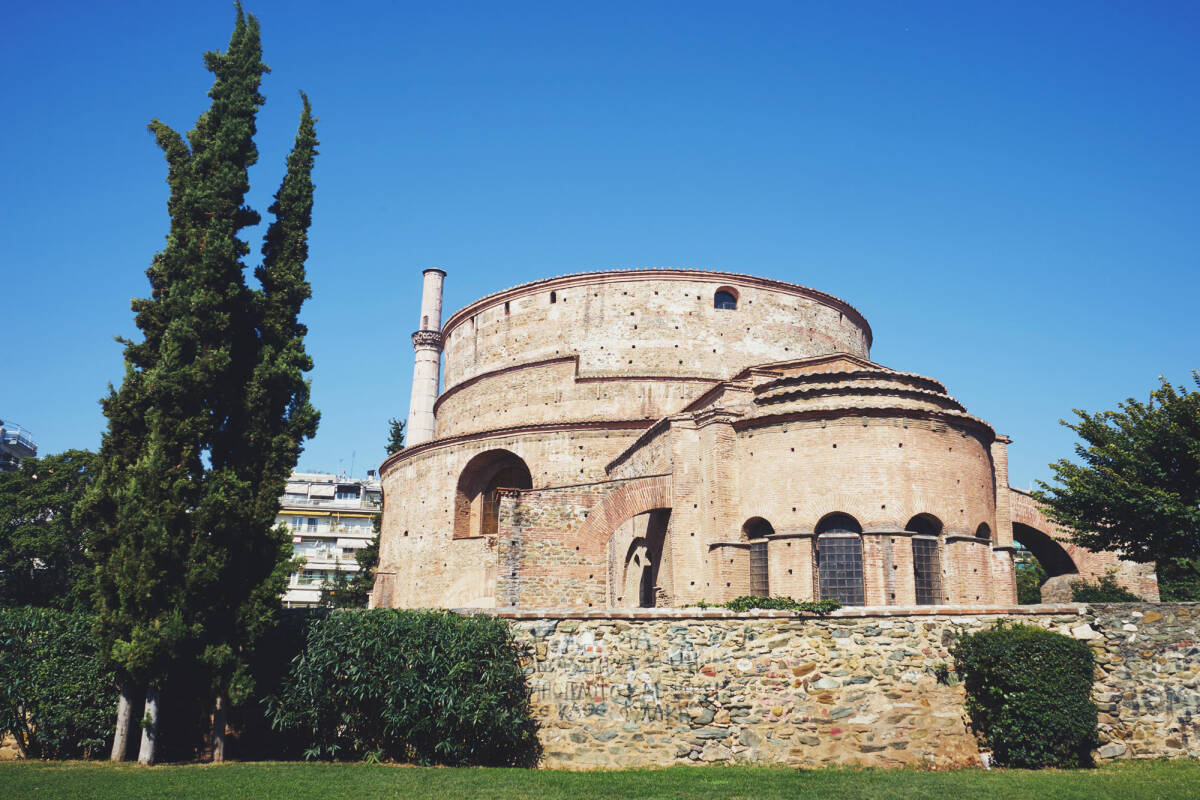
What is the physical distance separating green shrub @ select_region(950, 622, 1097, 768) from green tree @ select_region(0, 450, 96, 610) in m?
27.0

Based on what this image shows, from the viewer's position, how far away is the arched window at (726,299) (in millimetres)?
27688

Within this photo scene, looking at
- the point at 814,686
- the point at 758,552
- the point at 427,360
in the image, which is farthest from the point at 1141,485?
the point at 427,360

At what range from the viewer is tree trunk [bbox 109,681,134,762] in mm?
11977

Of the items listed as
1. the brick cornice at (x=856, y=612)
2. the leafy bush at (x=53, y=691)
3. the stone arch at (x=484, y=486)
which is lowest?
the leafy bush at (x=53, y=691)

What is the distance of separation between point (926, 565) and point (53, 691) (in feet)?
49.0

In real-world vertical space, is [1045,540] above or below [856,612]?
above

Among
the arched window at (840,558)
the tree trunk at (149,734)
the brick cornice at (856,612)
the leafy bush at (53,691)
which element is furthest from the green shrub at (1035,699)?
the leafy bush at (53,691)

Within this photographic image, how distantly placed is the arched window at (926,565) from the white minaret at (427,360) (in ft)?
86.1

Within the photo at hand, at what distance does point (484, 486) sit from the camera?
2719 centimetres

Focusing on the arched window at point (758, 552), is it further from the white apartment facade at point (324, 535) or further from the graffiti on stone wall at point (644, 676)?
the white apartment facade at point (324, 535)

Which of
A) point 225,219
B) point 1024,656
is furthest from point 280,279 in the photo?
point 1024,656

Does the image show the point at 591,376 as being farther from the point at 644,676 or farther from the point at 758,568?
the point at 644,676

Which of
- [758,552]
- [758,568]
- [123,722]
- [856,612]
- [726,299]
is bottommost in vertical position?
[123,722]

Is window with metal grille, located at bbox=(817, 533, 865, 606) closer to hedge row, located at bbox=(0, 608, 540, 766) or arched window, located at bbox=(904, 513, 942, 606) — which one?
arched window, located at bbox=(904, 513, 942, 606)
